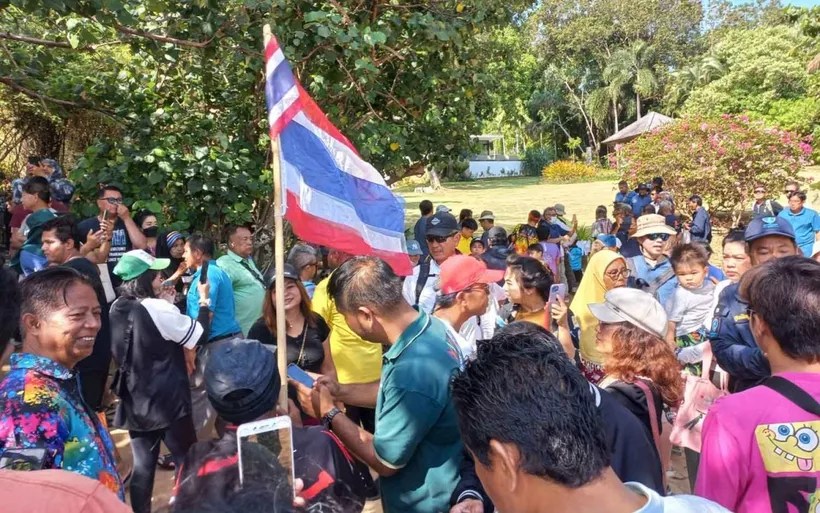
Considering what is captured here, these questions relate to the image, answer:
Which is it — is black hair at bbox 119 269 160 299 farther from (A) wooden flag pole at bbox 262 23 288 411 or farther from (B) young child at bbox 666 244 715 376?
(B) young child at bbox 666 244 715 376

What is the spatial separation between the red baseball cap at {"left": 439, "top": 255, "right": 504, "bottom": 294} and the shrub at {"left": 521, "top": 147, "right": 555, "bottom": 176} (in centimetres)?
4553

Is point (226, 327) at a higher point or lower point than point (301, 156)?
lower

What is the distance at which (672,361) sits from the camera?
2.42 m

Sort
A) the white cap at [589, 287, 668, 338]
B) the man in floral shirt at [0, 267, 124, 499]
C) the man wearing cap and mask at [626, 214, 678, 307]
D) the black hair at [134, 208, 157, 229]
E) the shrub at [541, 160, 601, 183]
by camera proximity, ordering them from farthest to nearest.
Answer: the shrub at [541, 160, 601, 183], the black hair at [134, 208, 157, 229], the man wearing cap and mask at [626, 214, 678, 307], the white cap at [589, 287, 668, 338], the man in floral shirt at [0, 267, 124, 499]

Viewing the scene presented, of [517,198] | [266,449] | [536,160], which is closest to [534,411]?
[266,449]

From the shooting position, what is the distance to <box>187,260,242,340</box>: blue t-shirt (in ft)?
14.9

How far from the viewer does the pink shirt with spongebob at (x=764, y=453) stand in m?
1.74

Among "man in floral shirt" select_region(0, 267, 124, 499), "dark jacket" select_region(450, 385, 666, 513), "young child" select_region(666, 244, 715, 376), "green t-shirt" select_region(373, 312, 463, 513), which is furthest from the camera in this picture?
"young child" select_region(666, 244, 715, 376)

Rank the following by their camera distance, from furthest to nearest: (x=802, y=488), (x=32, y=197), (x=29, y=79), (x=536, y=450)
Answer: (x=29, y=79)
(x=32, y=197)
(x=802, y=488)
(x=536, y=450)

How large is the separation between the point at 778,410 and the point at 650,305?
2.68ft

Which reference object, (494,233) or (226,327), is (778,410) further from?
(494,233)

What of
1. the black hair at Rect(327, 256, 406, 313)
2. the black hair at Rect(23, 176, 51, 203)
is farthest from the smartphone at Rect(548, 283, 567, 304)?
the black hair at Rect(23, 176, 51, 203)

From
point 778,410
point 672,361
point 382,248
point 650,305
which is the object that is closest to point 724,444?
point 778,410

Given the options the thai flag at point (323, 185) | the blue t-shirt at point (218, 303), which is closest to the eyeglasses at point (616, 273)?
the thai flag at point (323, 185)
